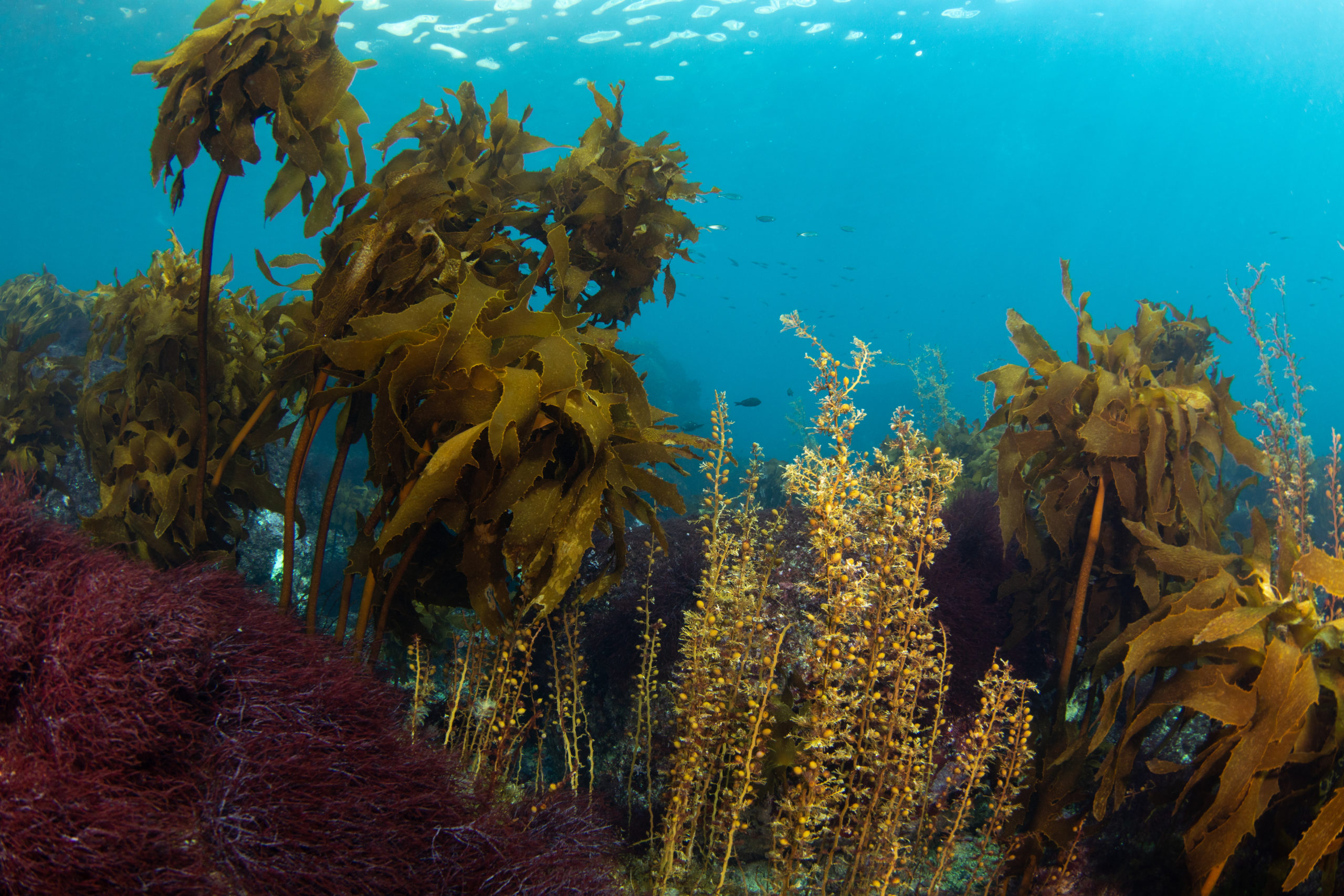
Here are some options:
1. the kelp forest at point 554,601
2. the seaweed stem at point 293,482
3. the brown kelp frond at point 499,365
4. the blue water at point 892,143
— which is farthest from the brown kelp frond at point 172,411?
the blue water at point 892,143

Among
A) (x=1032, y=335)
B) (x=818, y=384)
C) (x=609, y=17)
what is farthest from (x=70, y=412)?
(x=609, y=17)

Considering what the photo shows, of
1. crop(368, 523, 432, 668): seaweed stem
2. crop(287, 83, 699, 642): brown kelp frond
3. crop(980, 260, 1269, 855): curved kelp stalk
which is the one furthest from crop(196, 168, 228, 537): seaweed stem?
crop(980, 260, 1269, 855): curved kelp stalk

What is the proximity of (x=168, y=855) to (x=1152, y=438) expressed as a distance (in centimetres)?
304

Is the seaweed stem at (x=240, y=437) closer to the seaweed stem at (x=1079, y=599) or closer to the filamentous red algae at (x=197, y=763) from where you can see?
the filamentous red algae at (x=197, y=763)

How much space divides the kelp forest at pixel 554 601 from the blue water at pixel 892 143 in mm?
3626

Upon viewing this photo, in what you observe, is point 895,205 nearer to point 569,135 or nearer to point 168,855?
point 569,135

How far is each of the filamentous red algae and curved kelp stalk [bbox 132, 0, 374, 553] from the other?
39.8 inches

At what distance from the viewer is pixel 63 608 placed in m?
1.04

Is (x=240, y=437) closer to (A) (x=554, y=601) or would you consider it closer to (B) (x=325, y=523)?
(B) (x=325, y=523)

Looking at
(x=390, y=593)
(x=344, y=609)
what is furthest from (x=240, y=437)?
(x=390, y=593)

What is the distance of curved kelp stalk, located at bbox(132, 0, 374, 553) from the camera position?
1697 mm

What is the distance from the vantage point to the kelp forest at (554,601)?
1019mm

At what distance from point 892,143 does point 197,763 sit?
5781 centimetres

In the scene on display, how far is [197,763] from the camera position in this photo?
99cm
